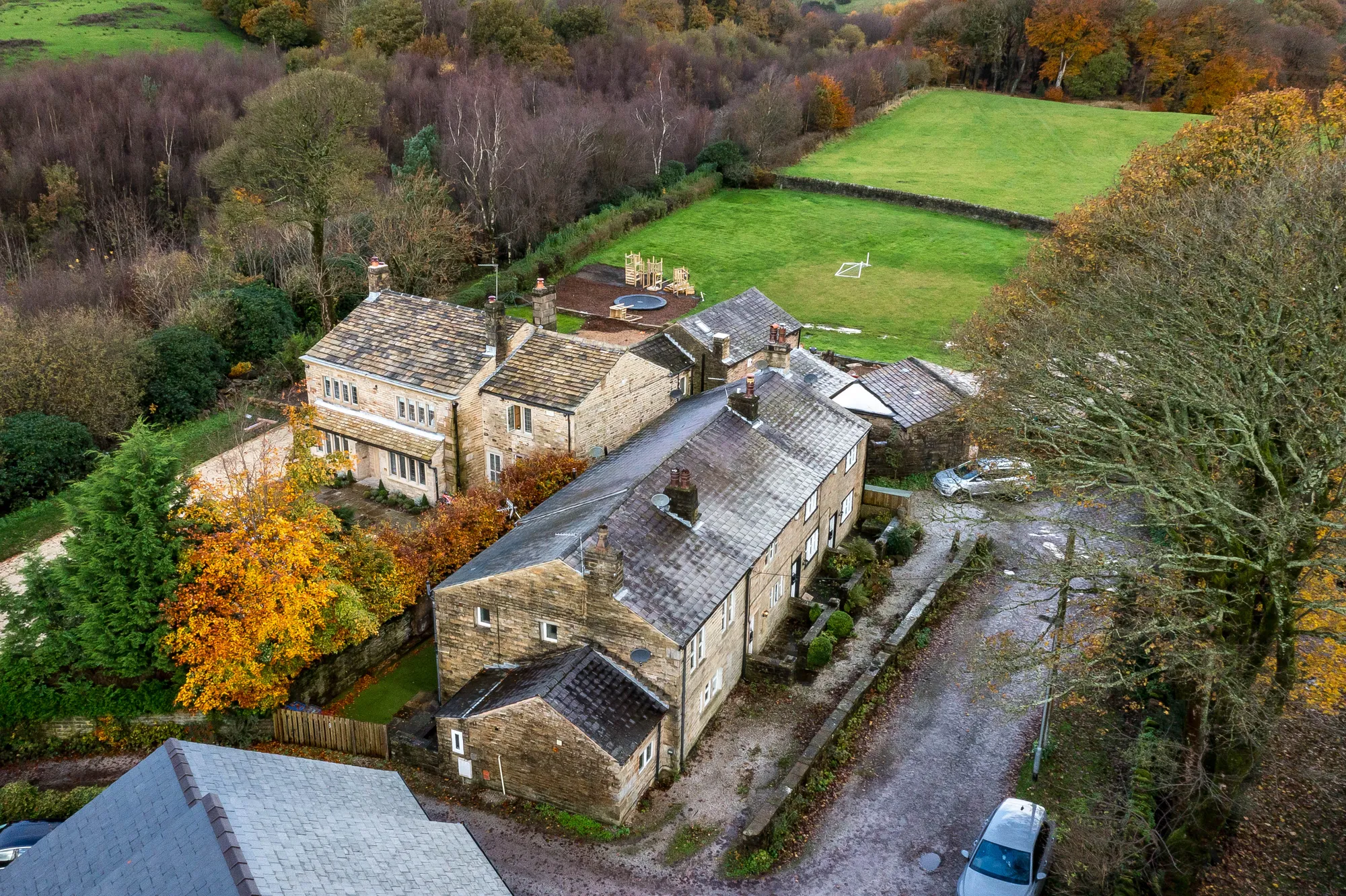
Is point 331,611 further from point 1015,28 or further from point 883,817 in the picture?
point 1015,28

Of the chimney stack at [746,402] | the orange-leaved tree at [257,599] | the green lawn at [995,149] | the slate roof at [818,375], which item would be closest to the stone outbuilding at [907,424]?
the slate roof at [818,375]

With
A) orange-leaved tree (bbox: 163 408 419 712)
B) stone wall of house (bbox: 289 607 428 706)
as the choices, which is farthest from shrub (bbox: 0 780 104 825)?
stone wall of house (bbox: 289 607 428 706)

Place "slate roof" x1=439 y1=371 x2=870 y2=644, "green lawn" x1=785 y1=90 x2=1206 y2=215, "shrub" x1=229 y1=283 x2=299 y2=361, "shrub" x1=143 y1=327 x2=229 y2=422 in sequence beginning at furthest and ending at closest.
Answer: "green lawn" x1=785 y1=90 x2=1206 y2=215 → "shrub" x1=229 y1=283 x2=299 y2=361 → "shrub" x1=143 y1=327 x2=229 y2=422 → "slate roof" x1=439 y1=371 x2=870 y2=644

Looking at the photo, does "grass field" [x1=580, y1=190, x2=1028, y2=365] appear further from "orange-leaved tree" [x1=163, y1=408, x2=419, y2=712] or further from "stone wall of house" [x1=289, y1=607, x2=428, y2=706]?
"orange-leaved tree" [x1=163, y1=408, x2=419, y2=712]

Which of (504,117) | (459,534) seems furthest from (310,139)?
(459,534)

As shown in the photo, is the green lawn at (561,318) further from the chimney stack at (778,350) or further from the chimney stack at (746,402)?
the chimney stack at (746,402)

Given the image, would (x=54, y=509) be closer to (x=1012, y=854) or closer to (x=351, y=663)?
(x=351, y=663)
